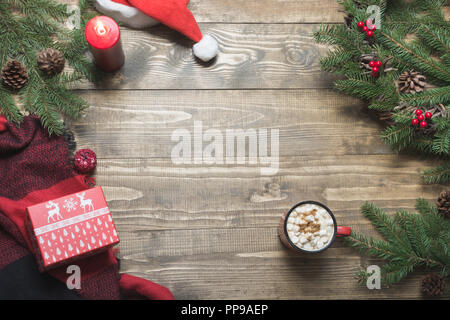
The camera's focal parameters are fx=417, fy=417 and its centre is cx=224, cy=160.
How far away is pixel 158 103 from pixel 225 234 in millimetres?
414

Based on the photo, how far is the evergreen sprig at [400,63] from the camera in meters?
1.11

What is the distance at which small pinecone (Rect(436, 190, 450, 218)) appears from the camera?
3.80ft

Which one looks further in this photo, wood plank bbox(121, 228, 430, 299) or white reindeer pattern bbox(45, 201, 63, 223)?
wood plank bbox(121, 228, 430, 299)

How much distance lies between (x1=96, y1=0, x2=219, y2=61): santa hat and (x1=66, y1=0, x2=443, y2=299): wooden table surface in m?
0.04

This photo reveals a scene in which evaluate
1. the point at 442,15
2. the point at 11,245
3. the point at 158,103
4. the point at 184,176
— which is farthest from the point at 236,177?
the point at 442,15

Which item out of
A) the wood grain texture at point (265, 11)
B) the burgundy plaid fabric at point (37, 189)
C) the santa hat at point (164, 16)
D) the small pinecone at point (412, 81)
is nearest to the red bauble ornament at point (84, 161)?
the burgundy plaid fabric at point (37, 189)

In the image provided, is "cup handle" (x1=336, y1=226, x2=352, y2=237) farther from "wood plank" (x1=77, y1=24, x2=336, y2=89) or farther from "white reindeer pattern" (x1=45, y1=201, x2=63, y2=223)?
"white reindeer pattern" (x1=45, y1=201, x2=63, y2=223)

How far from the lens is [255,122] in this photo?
3.92ft

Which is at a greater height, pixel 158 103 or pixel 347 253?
pixel 158 103

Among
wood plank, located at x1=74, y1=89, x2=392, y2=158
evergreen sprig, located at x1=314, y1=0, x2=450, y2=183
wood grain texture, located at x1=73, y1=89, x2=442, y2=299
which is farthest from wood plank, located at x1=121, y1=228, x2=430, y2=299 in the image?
evergreen sprig, located at x1=314, y1=0, x2=450, y2=183

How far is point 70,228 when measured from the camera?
3.23 ft

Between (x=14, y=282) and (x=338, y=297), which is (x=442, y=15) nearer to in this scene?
(x=338, y=297)

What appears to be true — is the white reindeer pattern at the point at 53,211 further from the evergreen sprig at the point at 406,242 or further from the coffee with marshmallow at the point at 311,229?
the evergreen sprig at the point at 406,242

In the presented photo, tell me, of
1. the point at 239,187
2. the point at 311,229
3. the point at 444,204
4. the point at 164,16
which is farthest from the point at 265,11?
the point at 444,204
